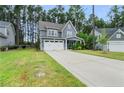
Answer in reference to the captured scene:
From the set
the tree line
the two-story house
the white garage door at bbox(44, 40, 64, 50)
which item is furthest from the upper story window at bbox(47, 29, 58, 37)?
the tree line

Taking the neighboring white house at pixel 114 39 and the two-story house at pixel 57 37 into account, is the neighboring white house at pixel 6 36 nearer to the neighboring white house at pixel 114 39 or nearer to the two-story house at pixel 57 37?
the two-story house at pixel 57 37

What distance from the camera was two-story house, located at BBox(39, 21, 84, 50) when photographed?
872 inches

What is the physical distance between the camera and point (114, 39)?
21.9m

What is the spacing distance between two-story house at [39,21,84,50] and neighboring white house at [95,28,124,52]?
6.99ft

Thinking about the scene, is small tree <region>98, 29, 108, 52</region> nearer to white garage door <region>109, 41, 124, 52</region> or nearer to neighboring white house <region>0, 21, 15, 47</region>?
white garage door <region>109, 41, 124, 52</region>

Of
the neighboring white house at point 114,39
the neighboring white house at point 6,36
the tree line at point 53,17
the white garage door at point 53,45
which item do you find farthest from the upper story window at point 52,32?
the neighboring white house at point 6,36

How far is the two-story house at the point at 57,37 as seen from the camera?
22.2 metres

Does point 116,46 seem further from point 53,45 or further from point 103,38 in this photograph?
point 53,45

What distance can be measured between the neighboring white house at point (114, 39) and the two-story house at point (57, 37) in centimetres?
213

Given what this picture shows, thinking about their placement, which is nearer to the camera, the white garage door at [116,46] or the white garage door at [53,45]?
the white garage door at [116,46]
